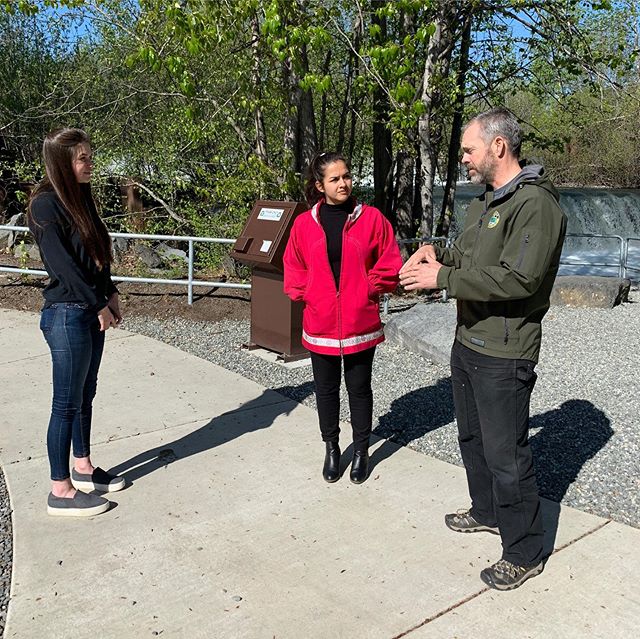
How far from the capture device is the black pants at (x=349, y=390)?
13.0 feet

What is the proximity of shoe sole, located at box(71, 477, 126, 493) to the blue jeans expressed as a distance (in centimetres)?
23

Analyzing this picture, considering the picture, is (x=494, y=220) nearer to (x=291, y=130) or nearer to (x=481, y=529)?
(x=481, y=529)

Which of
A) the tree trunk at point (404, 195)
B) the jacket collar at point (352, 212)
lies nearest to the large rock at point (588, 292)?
the tree trunk at point (404, 195)

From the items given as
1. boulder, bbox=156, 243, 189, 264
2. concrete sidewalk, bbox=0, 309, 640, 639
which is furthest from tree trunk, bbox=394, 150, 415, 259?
concrete sidewalk, bbox=0, 309, 640, 639

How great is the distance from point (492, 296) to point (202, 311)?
5939 millimetres

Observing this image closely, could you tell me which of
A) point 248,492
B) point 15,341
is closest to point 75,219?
point 248,492

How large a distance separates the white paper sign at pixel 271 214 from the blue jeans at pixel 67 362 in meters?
2.99

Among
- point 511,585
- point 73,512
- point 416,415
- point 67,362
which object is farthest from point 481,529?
point 67,362

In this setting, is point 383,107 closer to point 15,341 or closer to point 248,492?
point 15,341

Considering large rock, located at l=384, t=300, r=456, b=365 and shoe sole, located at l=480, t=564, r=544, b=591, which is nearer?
shoe sole, located at l=480, t=564, r=544, b=591

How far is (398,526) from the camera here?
3.53 meters

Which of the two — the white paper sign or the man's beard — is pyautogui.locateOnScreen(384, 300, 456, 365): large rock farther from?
the man's beard

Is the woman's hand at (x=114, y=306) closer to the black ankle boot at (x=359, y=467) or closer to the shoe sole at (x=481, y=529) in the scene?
the black ankle boot at (x=359, y=467)

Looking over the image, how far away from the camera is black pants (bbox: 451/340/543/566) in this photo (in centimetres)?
290
